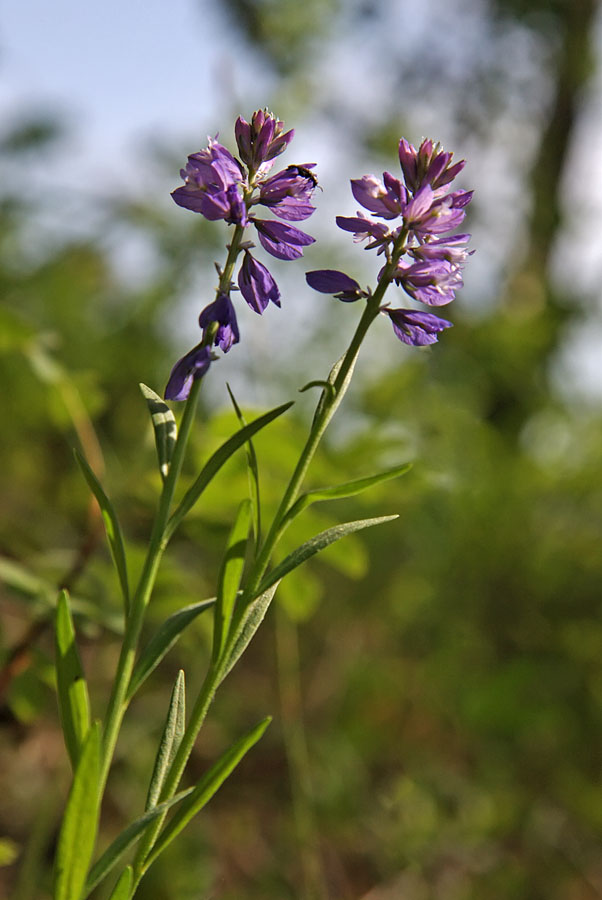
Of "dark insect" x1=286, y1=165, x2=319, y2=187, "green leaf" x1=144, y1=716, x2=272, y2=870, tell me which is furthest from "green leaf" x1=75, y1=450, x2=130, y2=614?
"dark insect" x1=286, y1=165, x2=319, y2=187

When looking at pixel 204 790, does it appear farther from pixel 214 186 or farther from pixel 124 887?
pixel 214 186

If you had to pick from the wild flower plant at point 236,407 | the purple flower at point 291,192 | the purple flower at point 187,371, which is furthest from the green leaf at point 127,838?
the purple flower at point 291,192

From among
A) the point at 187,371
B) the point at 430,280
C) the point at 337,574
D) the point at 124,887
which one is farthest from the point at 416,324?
the point at 337,574

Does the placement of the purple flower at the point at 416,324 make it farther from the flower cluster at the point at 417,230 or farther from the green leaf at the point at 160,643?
the green leaf at the point at 160,643

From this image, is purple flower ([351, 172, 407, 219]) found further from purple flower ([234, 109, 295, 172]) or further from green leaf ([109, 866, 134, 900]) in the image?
green leaf ([109, 866, 134, 900])

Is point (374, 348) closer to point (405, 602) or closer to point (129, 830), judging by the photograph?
point (405, 602)
